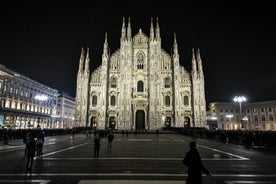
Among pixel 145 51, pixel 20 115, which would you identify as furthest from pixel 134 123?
pixel 20 115

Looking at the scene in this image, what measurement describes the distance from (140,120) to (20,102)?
30.3m

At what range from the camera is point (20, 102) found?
49531 millimetres

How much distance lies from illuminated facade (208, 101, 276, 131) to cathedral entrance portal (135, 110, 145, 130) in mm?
32227

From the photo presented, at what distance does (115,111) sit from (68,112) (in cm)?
4357

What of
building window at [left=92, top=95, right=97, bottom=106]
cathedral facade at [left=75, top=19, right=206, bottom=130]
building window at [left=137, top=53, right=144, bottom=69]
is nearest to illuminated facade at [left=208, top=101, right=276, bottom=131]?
cathedral facade at [left=75, top=19, right=206, bottom=130]

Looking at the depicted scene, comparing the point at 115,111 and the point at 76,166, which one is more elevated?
the point at 115,111

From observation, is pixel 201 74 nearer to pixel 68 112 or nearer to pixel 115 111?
pixel 115 111

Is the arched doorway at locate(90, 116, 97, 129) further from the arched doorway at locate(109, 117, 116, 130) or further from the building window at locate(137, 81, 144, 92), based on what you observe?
the building window at locate(137, 81, 144, 92)

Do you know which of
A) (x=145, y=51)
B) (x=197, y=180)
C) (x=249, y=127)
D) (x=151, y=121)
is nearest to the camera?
(x=197, y=180)

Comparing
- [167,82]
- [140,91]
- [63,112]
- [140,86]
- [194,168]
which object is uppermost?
[167,82]

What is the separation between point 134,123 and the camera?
50750 mm

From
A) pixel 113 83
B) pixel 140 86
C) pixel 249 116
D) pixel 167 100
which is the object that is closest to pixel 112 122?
pixel 113 83

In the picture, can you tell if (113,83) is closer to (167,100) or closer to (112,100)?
(112,100)

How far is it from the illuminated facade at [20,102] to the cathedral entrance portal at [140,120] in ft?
74.5
